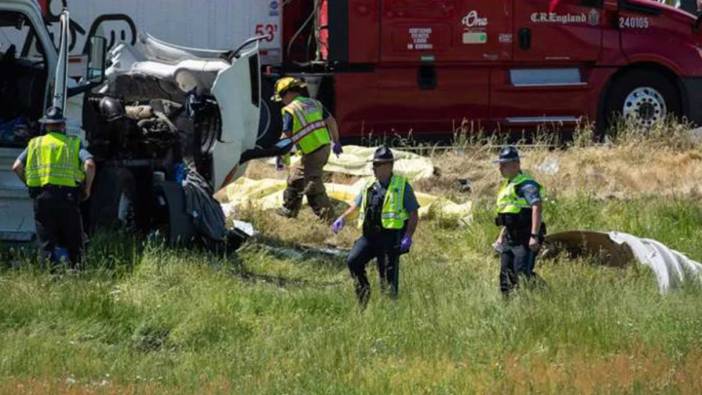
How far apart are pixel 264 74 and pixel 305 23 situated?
119 cm

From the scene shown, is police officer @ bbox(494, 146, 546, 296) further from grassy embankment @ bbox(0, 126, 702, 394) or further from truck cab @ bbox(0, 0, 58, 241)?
truck cab @ bbox(0, 0, 58, 241)

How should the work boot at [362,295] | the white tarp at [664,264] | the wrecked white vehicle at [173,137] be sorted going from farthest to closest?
the wrecked white vehicle at [173,137] → the white tarp at [664,264] → the work boot at [362,295]

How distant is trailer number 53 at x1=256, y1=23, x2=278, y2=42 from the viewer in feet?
58.8

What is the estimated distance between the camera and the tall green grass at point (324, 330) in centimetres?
773

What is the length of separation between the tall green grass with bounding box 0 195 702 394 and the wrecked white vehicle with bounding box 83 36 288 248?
22.2 inches

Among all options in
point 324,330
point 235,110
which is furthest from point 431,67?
point 324,330

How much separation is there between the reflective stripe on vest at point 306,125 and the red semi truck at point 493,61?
122 inches

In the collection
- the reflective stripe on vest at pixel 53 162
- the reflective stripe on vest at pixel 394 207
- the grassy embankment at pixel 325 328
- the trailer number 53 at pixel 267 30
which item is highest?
the trailer number 53 at pixel 267 30

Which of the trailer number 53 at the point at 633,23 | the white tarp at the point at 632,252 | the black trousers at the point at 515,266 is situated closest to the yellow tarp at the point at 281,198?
the white tarp at the point at 632,252

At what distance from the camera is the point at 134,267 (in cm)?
1078

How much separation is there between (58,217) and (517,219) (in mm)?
3427

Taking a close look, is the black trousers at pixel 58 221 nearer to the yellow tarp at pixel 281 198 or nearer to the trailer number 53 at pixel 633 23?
the yellow tarp at pixel 281 198

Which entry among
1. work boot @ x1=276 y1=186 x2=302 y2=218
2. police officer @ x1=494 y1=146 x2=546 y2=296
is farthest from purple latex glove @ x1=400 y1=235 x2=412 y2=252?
work boot @ x1=276 y1=186 x2=302 y2=218

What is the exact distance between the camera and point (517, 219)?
10.1 m
